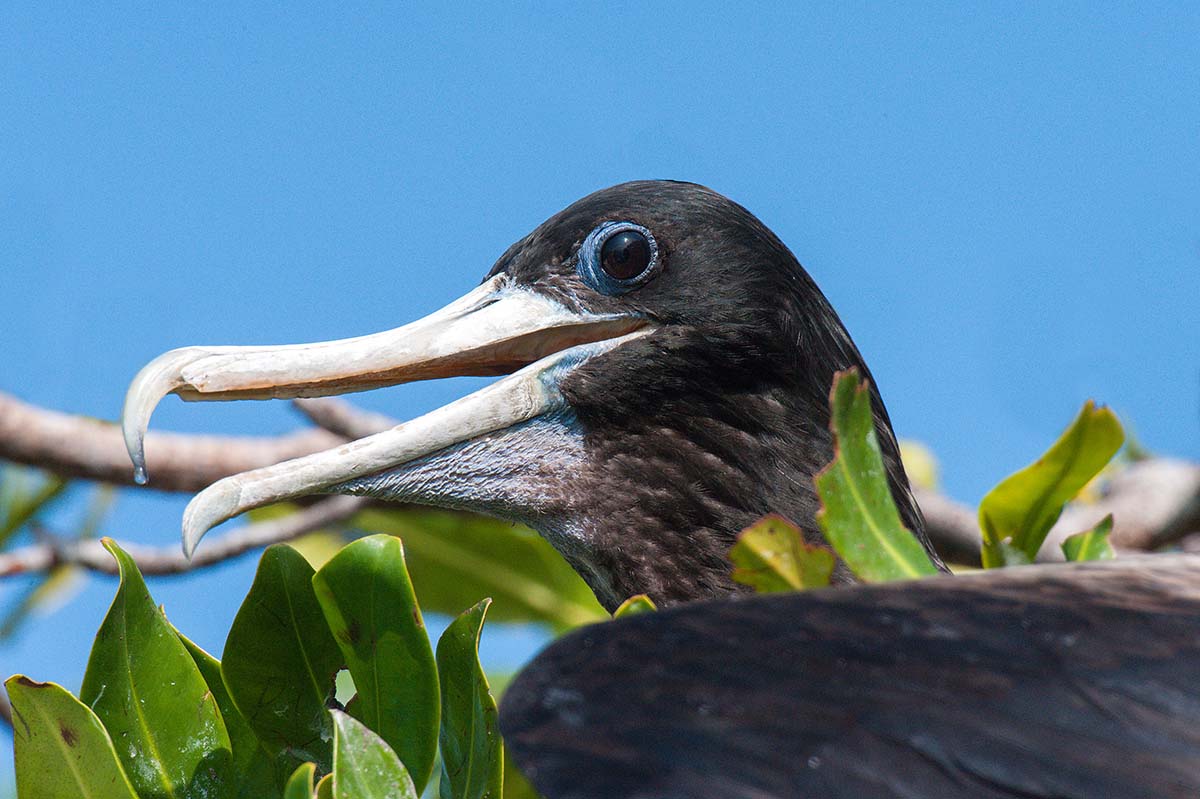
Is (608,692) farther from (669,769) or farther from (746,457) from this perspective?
(746,457)

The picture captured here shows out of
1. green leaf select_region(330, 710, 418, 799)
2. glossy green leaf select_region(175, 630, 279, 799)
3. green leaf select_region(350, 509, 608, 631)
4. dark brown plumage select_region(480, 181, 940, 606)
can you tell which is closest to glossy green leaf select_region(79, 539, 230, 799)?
glossy green leaf select_region(175, 630, 279, 799)

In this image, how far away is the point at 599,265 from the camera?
7.07 feet

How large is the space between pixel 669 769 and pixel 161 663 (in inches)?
19.7

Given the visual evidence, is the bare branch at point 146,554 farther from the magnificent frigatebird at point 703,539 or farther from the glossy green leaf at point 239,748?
the glossy green leaf at point 239,748

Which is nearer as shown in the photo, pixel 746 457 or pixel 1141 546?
pixel 746 457

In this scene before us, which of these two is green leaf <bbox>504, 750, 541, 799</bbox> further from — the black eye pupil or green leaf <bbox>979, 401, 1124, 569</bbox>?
the black eye pupil

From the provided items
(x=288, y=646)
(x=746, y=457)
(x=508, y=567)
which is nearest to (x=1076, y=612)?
(x=288, y=646)

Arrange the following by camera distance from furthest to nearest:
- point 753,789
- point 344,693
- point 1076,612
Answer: point 344,693 → point 1076,612 → point 753,789

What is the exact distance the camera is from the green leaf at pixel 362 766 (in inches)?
44.2

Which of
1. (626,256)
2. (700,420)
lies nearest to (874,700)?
(700,420)

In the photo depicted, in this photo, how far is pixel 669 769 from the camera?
3.53 ft

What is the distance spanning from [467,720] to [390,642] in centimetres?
10

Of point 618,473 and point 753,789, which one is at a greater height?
point 618,473

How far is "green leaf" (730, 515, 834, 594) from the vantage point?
1238 mm
